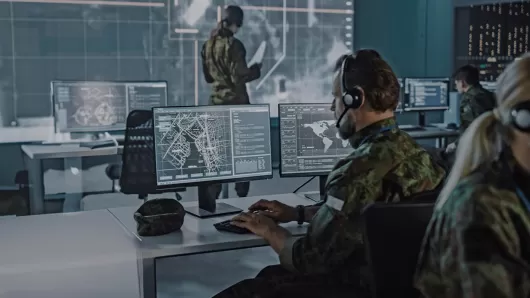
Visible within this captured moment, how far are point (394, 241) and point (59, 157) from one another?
3441 mm

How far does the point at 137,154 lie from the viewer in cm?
402

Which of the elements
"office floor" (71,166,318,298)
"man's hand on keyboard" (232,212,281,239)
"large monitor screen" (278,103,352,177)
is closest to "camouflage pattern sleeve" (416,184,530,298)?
"man's hand on keyboard" (232,212,281,239)

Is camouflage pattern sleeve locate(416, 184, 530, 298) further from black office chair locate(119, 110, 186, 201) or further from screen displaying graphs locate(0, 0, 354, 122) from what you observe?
screen displaying graphs locate(0, 0, 354, 122)

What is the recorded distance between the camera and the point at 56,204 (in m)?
5.37

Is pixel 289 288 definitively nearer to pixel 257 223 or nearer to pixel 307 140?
pixel 257 223

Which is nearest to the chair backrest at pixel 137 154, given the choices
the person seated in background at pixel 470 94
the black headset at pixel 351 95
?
the black headset at pixel 351 95

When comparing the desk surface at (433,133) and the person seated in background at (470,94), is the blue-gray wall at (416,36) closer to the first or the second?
the desk surface at (433,133)

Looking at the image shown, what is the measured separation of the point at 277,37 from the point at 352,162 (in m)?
5.46

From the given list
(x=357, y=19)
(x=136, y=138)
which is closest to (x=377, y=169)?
(x=136, y=138)

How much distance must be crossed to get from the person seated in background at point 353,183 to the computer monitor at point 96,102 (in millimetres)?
2985

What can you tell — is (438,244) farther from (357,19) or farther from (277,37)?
(357,19)

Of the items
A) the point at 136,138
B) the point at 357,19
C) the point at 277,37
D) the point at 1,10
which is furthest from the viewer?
the point at 357,19

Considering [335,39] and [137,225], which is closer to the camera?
[137,225]

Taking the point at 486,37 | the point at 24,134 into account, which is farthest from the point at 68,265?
the point at 486,37
